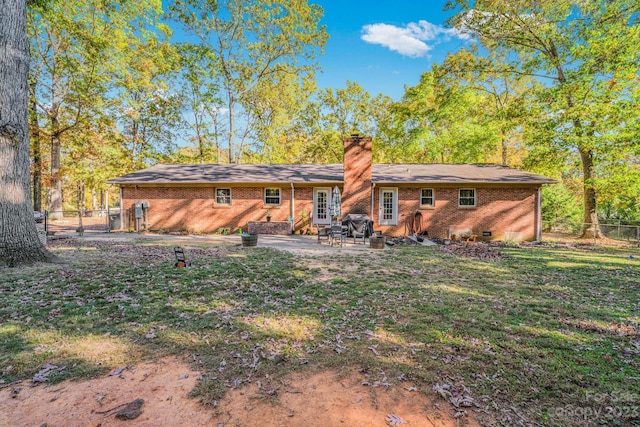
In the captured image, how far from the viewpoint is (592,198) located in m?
15.2

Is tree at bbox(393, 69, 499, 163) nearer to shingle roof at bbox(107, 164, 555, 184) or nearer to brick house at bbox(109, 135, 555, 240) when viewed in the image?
shingle roof at bbox(107, 164, 555, 184)

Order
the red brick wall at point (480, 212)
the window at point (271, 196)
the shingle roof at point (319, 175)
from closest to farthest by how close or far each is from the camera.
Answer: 1. the red brick wall at point (480, 212)
2. the shingle roof at point (319, 175)
3. the window at point (271, 196)

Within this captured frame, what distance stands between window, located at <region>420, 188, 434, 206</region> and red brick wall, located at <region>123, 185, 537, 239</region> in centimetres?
22

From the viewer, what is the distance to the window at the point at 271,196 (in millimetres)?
15531

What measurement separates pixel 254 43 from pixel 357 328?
24.9 m

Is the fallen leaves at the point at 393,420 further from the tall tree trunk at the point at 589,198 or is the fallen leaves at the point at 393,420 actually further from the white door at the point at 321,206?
the tall tree trunk at the point at 589,198

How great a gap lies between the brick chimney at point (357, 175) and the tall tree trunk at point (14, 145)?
37.5 ft

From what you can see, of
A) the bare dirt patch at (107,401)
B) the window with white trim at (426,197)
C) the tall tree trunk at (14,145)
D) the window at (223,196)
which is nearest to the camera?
the bare dirt patch at (107,401)

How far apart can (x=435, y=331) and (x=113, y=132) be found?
2600cm

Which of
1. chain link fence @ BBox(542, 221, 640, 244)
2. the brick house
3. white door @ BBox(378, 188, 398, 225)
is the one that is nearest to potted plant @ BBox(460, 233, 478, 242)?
the brick house

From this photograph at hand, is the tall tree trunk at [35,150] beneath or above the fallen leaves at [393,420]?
above

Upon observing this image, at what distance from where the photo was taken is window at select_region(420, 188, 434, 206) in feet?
49.0

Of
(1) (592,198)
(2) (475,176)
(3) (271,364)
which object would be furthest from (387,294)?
(1) (592,198)

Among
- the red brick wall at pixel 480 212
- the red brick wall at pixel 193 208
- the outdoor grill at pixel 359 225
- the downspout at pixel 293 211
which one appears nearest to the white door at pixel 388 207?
the red brick wall at pixel 480 212
